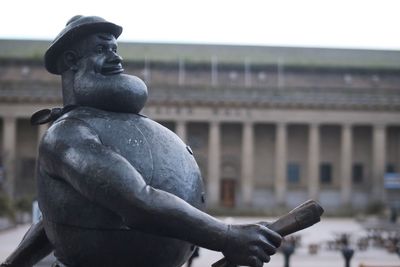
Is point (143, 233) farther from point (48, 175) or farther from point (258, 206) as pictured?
point (258, 206)

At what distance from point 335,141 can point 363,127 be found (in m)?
2.76

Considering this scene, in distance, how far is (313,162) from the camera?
57.8 m

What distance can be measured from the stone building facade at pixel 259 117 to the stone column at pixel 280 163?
0.28ft

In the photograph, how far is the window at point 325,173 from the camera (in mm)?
60000

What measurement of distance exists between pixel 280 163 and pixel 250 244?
180 feet

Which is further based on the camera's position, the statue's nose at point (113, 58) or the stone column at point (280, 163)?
the stone column at point (280, 163)

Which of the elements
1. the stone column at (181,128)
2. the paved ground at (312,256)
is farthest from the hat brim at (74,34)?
the stone column at (181,128)

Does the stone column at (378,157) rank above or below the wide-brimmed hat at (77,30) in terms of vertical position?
below

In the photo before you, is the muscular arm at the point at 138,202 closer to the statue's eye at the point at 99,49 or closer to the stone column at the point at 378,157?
the statue's eye at the point at 99,49

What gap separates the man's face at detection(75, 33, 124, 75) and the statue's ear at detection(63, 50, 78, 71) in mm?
28

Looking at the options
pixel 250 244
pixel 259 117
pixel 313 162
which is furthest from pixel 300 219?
pixel 313 162

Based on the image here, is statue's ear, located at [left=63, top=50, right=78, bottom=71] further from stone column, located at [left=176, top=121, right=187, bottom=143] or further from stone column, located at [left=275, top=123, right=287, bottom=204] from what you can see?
stone column, located at [left=275, top=123, right=287, bottom=204]

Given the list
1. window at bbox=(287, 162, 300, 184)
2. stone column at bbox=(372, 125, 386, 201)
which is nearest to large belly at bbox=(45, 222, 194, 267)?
stone column at bbox=(372, 125, 386, 201)

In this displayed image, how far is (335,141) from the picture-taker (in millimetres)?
60719
